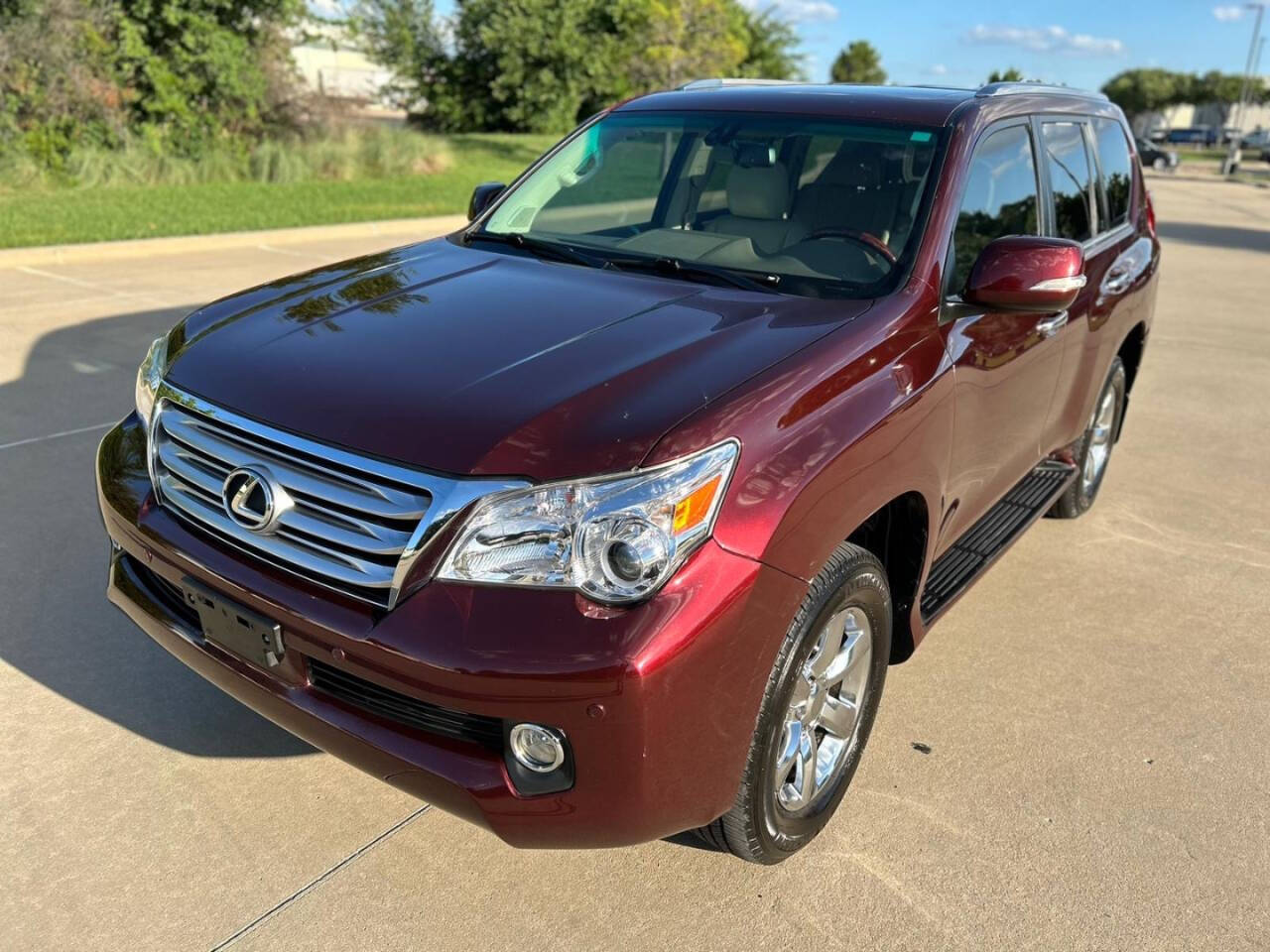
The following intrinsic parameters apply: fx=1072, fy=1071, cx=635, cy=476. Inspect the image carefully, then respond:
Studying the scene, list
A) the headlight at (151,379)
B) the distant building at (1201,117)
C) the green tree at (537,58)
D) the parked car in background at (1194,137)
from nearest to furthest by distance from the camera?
1. the headlight at (151,379)
2. the green tree at (537,58)
3. the parked car in background at (1194,137)
4. the distant building at (1201,117)

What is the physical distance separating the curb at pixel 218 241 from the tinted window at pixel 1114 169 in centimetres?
703

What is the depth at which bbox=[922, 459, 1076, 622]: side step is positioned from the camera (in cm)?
340

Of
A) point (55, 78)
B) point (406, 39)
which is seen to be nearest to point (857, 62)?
point (406, 39)

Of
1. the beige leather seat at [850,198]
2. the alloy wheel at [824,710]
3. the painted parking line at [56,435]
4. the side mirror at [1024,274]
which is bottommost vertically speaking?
the painted parking line at [56,435]

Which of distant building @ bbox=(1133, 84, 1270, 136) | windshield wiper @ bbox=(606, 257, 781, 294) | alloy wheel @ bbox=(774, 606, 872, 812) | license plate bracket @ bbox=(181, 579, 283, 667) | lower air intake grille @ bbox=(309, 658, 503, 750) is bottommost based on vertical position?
alloy wheel @ bbox=(774, 606, 872, 812)

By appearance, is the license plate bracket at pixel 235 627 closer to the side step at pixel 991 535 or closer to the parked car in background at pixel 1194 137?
the side step at pixel 991 535

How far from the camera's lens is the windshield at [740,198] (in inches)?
127

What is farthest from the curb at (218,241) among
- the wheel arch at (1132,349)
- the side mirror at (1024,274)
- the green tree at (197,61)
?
the side mirror at (1024,274)

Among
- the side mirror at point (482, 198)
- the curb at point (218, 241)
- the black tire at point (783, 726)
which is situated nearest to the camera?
the black tire at point (783, 726)

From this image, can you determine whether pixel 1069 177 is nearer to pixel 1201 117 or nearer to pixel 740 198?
pixel 740 198

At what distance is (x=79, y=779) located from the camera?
294 cm

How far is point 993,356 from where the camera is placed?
130 inches

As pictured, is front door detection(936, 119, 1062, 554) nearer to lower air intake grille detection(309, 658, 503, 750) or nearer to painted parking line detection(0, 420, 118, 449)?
lower air intake grille detection(309, 658, 503, 750)

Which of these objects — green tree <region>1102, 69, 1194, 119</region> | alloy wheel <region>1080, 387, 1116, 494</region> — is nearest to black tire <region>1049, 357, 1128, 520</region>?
alloy wheel <region>1080, 387, 1116, 494</region>
